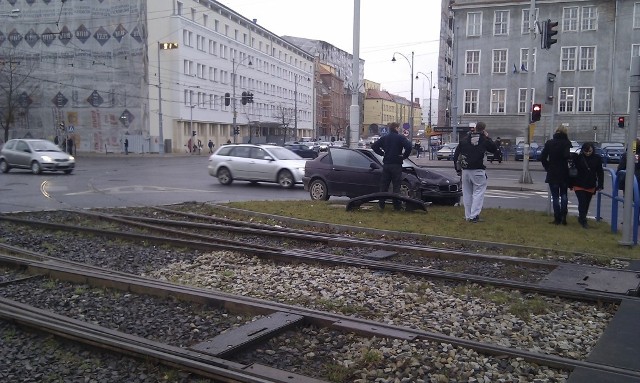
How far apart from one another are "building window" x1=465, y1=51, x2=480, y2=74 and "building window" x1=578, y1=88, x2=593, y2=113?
33.6ft

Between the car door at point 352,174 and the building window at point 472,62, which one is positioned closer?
the car door at point 352,174

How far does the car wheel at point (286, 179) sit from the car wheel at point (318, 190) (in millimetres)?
4733

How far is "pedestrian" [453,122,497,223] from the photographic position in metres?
11.4

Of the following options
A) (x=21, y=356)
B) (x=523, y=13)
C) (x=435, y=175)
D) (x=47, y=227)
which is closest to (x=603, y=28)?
(x=523, y=13)

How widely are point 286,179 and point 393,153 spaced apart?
874 centimetres

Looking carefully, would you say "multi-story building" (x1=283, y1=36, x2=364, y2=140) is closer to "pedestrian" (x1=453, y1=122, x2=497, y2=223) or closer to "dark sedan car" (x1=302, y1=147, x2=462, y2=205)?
"dark sedan car" (x1=302, y1=147, x2=462, y2=205)

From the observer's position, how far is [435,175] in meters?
15.2

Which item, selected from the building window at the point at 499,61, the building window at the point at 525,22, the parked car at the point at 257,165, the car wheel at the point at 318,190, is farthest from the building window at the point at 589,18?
the car wheel at the point at 318,190

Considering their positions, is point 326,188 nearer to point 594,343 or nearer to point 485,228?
point 485,228

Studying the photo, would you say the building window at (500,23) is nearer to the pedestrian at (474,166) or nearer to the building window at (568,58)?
the building window at (568,58)

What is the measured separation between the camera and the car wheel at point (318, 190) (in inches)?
621

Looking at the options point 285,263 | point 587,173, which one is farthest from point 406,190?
point 285,263

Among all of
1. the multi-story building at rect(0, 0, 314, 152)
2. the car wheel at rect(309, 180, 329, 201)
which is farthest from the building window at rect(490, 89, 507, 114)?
the car wheel at rect(309, 180, 329, 201)

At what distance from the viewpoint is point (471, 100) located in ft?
198
